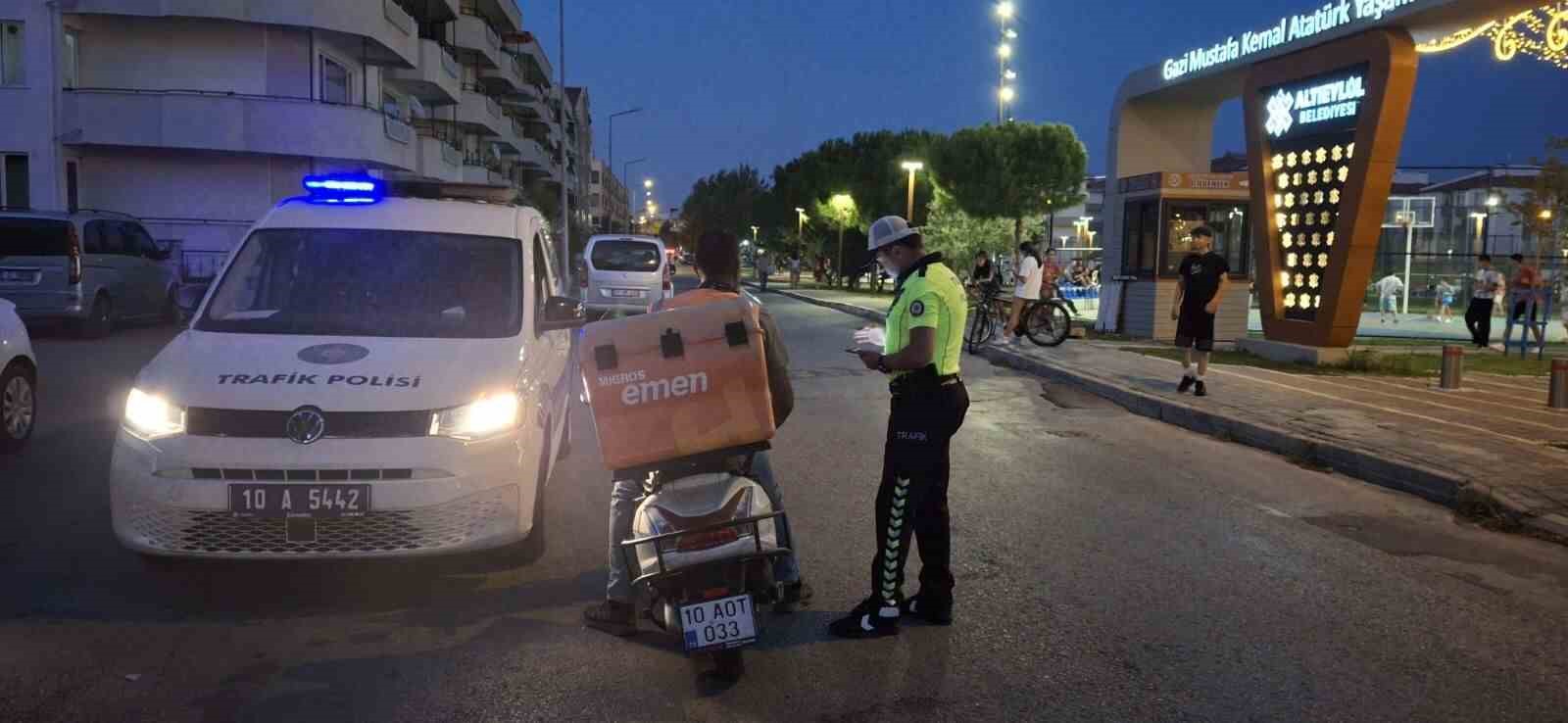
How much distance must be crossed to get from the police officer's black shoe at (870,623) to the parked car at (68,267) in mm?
14009

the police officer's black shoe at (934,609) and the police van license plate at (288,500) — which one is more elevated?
the police van license plate at (288,500)

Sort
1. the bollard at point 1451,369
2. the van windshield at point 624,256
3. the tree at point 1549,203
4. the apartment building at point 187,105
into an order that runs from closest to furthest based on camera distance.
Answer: the bollard at point 1451,369
the tree at point 1549,203
the van windshield at point 624,256
the apartment building at point 187,105

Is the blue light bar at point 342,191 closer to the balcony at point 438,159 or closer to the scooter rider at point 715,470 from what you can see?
the scooter rider at point 715,470

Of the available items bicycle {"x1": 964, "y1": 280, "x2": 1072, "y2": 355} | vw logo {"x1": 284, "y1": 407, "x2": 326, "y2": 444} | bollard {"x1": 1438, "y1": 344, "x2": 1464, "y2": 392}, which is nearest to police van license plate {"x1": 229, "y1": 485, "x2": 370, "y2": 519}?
vw logo {"x1": 284, "y1": 407, "x2": 326, "y2": 444}

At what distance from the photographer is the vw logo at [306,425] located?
16.8ft

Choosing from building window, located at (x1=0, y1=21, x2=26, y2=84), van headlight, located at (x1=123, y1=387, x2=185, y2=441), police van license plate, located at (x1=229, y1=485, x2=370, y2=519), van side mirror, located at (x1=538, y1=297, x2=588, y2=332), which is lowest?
police van license plate, located at (x1=229, y1=485, x2=370, y2=519)

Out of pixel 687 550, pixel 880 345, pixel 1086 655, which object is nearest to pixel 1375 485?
pixel 1086 655

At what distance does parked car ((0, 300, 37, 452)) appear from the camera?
877 cm

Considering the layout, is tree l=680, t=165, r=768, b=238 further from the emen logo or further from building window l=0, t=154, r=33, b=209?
the emen logo

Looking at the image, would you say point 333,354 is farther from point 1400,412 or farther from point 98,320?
point 98,320

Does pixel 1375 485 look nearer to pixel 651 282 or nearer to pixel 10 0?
pixel 651 282

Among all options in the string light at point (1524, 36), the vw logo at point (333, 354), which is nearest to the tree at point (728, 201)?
the string light at point (1524, 36)

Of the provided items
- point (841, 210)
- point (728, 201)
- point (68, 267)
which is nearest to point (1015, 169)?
point (841, 210)

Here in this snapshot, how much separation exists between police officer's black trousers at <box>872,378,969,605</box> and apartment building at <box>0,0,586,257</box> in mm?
28525
